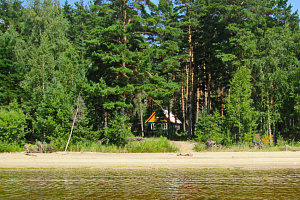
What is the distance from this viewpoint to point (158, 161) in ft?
62.6

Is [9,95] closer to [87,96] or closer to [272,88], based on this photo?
[87,96]

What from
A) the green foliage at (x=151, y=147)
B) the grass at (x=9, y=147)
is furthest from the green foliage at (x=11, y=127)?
the green foliage at (x=151, y=147)

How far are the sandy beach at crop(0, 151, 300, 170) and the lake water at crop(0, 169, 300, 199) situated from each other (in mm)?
1456

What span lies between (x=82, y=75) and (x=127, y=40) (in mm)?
5939

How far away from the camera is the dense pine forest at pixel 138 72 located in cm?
2703

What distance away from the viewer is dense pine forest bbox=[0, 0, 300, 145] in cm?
2703

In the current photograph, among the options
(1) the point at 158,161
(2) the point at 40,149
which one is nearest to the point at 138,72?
(2) the point at 40,149

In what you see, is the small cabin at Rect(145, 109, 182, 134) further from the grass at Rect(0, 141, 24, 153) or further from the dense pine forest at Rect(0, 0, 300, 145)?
the grass at Rect(0, 141, 24, 153)

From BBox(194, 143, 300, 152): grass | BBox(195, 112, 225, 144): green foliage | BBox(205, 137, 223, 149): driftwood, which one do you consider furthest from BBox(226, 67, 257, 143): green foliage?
BBox(205, 137, 223, 149): driftwood

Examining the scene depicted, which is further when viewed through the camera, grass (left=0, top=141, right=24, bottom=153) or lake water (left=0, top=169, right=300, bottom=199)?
grass (left=0, top=141, right=24, bottom=153)

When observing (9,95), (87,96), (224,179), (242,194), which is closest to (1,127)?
(87,96)

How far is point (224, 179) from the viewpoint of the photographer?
44.0ft

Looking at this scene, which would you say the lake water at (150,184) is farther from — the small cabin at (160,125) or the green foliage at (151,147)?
the small cabin at (160,125)

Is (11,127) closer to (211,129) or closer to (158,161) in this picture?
(158,161)
